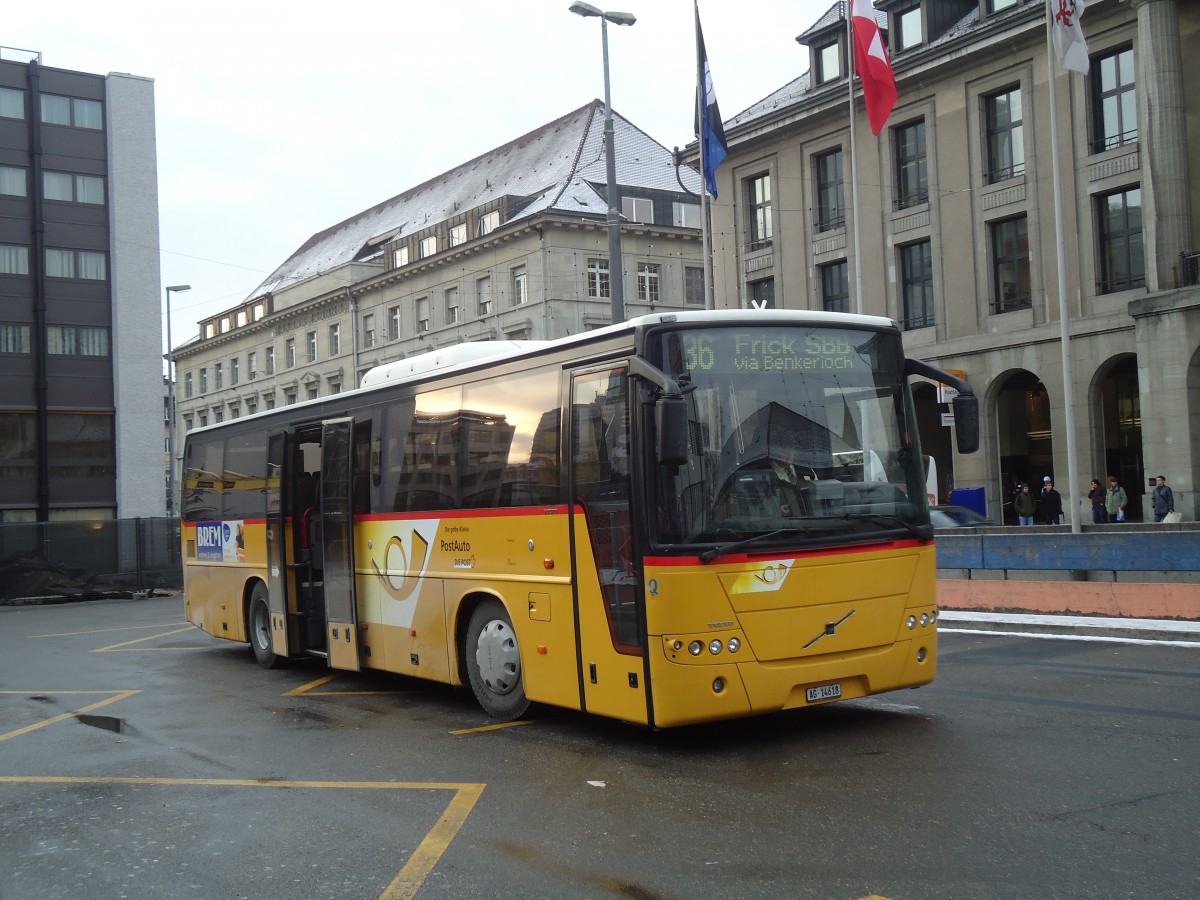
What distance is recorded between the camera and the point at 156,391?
46.7 metres

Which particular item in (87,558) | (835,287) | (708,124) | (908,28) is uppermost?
(908,28)

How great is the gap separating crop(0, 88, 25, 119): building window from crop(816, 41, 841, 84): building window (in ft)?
89.6

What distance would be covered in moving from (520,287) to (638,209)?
678 centimetres

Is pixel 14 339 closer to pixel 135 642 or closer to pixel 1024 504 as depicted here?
pixel 135 642

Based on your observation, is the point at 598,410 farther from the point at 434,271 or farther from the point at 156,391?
the point at 434,271

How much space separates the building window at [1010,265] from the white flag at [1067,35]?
14067 millimetres

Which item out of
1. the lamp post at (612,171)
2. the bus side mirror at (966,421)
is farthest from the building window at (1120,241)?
the bus side mirror at (966,421)

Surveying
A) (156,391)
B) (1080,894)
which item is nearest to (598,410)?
(1080,894)

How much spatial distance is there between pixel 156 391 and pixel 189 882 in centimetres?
4339

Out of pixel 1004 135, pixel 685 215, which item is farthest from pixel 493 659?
pixel 685 215

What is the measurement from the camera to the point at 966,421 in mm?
9461

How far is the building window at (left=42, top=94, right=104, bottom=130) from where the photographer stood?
4475 centimetres

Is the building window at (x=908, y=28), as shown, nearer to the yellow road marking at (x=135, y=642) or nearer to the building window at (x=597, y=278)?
the building window at (x=597, y=278)

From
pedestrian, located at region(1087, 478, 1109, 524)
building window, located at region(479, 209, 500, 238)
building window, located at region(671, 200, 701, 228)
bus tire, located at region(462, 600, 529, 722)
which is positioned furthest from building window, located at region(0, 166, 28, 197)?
bus tire, located at region(462, 600, 529, 722)
